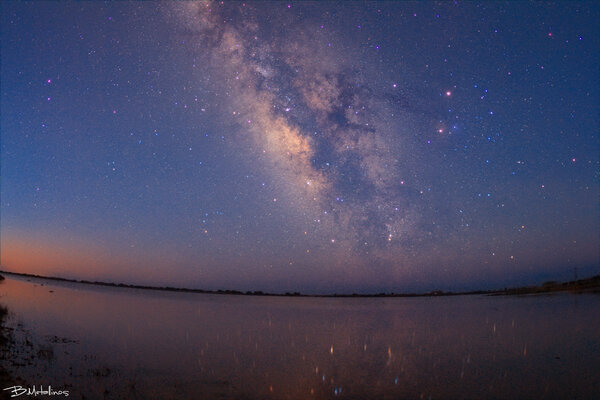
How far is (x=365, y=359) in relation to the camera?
18859mm

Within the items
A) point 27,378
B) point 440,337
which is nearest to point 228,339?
point 27,378

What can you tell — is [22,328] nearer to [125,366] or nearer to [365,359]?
[125,366]

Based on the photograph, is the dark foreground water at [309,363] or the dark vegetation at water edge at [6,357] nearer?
the dark vegetation at water edge at [6,357]

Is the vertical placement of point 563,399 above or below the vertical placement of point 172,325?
above

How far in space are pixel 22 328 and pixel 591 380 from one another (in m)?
32.4

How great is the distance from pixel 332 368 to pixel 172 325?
20.3 metres

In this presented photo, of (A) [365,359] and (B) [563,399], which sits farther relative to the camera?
(A) [365,359]

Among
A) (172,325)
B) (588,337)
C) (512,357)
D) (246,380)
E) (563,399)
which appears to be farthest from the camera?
(172,325)

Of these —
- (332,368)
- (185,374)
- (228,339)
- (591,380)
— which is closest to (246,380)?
(185,374)

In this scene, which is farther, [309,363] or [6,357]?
[309,363]

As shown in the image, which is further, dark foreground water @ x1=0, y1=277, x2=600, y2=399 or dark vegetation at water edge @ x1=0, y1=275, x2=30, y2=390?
A: dark foreground water @ x1=0, y1=277, x2=600, y2=399

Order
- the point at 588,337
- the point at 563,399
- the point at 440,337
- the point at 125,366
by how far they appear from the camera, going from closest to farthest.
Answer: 1. the point at 563,399
2. the point at 125,366
3. the point at 588,337
4. the point at 440,337

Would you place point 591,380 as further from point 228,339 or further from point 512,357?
point 228,339

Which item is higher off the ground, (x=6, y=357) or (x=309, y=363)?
(x=6, y=357)
